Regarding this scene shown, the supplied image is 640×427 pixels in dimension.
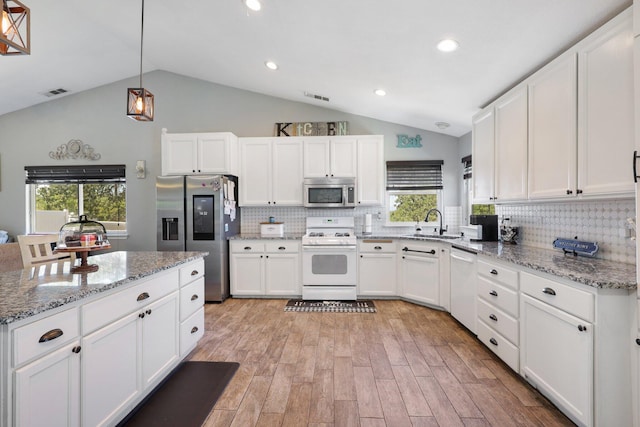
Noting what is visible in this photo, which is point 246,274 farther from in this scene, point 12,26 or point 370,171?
point 12,26

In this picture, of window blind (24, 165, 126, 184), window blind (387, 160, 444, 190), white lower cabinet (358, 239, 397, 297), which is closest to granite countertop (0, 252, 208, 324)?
white lower cabinet (358, 239, 397, 297)

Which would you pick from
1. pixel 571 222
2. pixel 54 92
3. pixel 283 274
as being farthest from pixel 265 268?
pixel 54 92

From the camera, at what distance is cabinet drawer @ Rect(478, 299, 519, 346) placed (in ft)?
7.07

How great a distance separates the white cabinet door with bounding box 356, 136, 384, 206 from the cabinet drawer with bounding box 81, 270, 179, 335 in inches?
109

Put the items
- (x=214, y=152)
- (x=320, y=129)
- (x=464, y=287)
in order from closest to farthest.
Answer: (x=464, y=287) < (x=214, y=152) < (x=320, y=129)

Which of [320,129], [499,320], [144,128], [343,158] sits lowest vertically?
[499,320]

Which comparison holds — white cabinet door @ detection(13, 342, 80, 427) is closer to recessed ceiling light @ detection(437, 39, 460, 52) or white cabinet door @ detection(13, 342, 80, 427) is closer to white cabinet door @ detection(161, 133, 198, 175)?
recessed ceiling light @ detection(437, 39, 460, 52)

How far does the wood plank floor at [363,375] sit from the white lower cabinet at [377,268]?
57 cm

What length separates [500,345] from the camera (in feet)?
7.63

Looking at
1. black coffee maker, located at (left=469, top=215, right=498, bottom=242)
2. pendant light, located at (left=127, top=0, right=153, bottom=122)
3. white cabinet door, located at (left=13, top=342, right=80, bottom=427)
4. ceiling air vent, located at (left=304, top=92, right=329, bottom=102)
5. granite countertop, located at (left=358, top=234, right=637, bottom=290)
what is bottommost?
white cabinet door, located at (left=13, top=342, right=80, bottom=427)

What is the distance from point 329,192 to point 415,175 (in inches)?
55.6

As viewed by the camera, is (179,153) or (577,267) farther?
(179,153)

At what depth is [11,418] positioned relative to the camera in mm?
1054

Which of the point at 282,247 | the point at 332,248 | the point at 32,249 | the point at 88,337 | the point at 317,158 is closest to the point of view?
the point at 88,337
